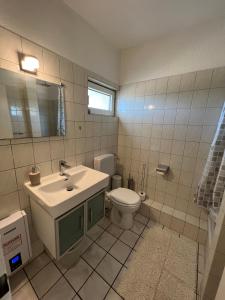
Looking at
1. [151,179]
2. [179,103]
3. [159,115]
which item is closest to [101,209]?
[151,179]

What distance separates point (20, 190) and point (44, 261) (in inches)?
31.8

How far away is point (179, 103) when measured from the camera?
1712mm

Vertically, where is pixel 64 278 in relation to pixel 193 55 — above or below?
below

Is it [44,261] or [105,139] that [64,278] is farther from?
[105,139]

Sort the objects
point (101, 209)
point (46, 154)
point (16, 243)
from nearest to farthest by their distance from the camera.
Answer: point (16, 243)
point (46, 154)
point (101, 209)

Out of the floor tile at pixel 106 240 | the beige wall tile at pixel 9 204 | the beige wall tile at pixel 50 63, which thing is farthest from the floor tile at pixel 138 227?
the beige wall tile at pixel 50 63

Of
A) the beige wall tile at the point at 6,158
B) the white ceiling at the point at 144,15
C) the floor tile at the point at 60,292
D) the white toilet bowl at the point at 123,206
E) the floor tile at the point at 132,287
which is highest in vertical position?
the white ceiling at the point at 144,15

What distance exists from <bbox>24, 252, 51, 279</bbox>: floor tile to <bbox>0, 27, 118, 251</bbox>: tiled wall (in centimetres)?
57

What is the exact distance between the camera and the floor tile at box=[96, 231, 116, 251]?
1.54 metres

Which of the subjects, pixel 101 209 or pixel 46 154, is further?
pixel 101 209

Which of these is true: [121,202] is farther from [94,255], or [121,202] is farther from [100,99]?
[100,99]

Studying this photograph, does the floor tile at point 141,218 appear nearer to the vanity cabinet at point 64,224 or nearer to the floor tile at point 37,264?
the vanity cabinet at point 64,224

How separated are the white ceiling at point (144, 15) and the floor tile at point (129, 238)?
2510mm

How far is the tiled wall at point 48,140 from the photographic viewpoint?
1.04m
